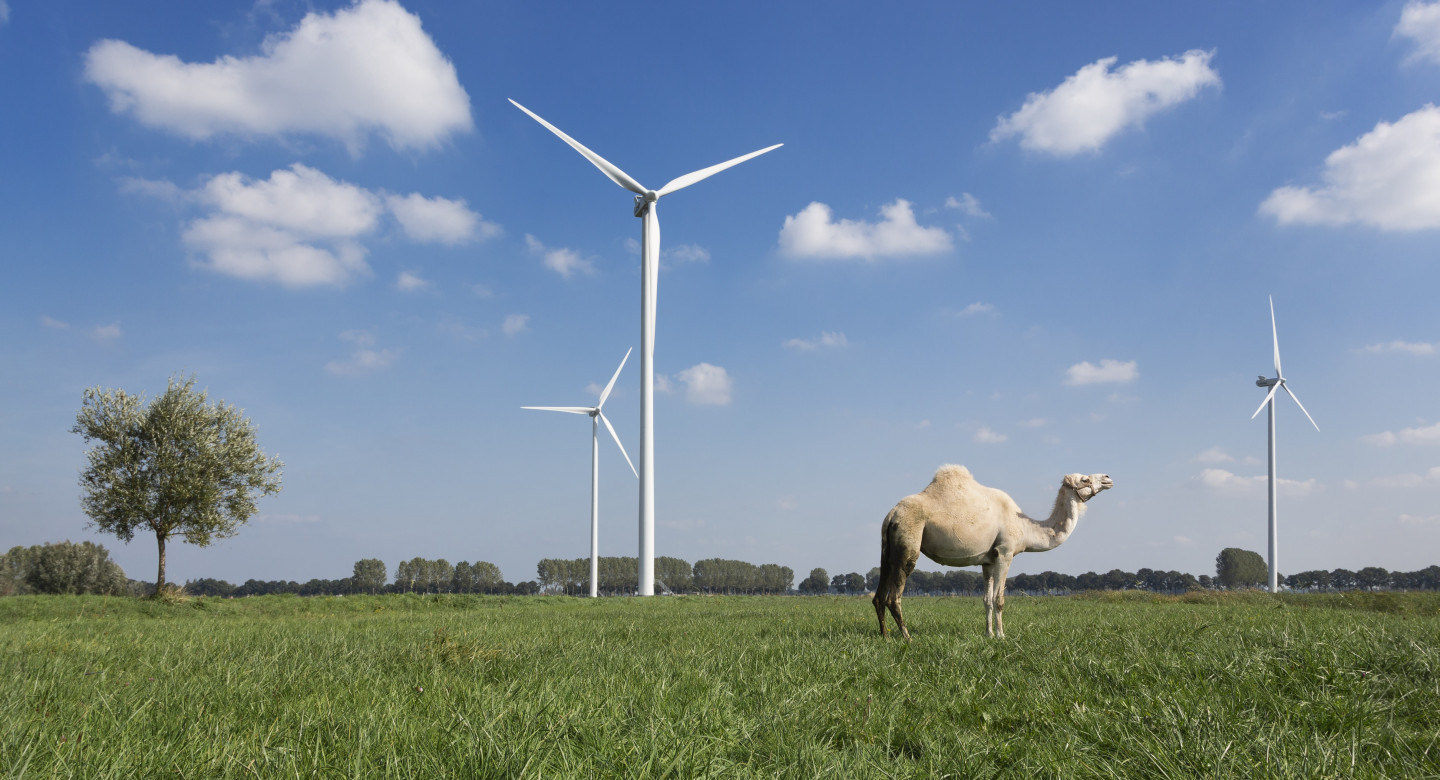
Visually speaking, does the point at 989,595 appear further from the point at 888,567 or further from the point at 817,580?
the point at 817,580

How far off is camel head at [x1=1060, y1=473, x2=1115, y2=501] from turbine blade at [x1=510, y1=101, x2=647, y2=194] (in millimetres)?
34230

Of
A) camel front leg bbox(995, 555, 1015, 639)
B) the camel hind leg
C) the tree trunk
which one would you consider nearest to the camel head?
camel front leg bbox(995, 555, 1015, 639)

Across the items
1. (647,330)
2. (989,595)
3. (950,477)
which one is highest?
(647,330)

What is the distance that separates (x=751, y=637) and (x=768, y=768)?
6171 mm

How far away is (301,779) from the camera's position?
121 inches

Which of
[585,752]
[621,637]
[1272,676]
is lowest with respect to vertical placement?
[621,637]

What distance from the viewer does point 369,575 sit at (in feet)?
481

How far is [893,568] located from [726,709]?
20.6 ft

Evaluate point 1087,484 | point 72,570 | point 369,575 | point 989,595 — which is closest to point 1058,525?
point 1087,484

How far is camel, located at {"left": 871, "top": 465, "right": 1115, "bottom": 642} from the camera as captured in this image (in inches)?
401

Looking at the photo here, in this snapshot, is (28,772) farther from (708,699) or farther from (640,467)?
(640,467)

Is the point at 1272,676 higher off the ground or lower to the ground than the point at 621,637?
higher

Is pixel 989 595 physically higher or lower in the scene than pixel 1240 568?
higher

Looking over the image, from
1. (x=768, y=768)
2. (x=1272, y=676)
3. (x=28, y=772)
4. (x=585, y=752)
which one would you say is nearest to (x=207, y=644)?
(x=28, y=772)
